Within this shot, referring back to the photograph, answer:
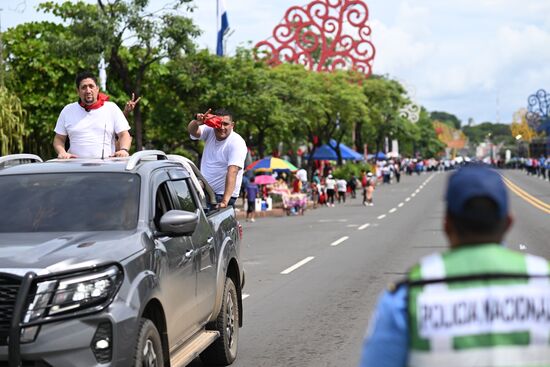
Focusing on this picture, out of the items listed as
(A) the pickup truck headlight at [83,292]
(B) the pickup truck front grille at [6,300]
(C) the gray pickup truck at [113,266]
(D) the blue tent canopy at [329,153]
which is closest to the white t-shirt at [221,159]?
(C) the gray pickup truck at [113,266]

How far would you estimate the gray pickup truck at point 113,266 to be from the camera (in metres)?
5.41

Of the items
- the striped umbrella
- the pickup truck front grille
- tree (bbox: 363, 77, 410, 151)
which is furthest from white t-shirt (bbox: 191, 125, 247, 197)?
tree (bbox: 363, 77, 410, 151)

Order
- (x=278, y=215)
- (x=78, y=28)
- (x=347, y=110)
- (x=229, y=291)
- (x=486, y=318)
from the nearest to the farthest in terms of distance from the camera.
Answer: (x=486, y=318), (x=229, y=291), (x=78, y=28), (x=278, y=215), (x=347, y=110)

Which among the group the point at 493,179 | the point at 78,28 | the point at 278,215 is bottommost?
the point at 278,215

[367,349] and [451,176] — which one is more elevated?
[451,176]

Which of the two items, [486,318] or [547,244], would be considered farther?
[547,244]

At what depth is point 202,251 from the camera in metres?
7.46

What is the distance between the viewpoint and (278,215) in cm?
3903

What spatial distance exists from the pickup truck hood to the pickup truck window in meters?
1.30

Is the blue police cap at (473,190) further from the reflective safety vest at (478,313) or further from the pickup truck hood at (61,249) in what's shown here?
the pickup truck hood at (61,249)

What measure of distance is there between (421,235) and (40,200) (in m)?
18.2

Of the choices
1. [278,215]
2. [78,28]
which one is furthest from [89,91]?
[278,215]

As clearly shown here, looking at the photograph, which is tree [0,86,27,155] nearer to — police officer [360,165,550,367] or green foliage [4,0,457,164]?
green foliage [4,0,457,164]

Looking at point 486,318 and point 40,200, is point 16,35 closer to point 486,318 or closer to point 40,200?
point 40,200
